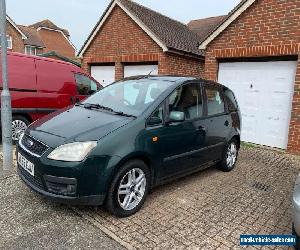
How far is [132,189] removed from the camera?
3.61 m

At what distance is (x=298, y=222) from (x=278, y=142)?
224 inches

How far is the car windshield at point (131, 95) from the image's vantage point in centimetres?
393

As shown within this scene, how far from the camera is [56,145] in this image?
10.6ft

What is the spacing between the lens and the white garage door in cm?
1093

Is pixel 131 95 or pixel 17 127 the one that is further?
pixel 17 127

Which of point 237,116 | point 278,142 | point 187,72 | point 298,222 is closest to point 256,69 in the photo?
point 278,142

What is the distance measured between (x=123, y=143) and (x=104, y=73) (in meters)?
10.0

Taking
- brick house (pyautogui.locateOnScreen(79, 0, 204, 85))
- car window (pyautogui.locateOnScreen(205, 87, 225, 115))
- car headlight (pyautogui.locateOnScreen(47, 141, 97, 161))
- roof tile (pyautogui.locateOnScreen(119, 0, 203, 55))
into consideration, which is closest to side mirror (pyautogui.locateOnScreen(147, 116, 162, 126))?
car headlight (pyautogui.locateOnScreen(47, 141, 97, 161))

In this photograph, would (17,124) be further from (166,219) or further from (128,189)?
(166,219)

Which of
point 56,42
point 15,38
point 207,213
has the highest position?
point 56,42

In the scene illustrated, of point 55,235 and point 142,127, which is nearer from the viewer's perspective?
point 55,235

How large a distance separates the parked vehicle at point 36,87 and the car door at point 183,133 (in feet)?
12.6

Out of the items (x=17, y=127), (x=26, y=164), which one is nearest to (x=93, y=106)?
(x=26, y=164)

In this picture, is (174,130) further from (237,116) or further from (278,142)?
(278,142)
